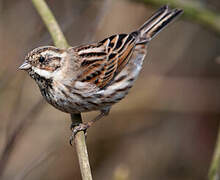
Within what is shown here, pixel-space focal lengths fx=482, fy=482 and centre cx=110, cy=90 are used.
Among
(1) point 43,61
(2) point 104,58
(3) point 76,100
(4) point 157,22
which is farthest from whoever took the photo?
(4) point 157,22

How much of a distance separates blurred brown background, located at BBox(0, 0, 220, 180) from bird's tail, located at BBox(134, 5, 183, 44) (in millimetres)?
1594

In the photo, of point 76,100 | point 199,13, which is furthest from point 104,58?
point 199,13

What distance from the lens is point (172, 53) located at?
30.2ft

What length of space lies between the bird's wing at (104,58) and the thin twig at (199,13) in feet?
3.27

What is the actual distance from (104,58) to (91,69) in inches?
13.0

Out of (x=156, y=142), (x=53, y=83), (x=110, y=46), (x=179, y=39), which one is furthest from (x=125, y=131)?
(x=53, y=83)

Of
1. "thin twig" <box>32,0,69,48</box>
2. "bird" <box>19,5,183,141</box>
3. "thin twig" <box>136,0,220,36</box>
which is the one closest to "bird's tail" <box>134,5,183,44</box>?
"bird" <box>19,5,183,141</box>

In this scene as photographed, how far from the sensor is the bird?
5.57 m

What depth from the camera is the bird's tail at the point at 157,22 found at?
7070 mm

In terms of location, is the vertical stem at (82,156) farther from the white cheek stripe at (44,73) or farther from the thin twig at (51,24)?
the thin twig at (51,24)

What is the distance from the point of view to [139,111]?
9094 millimetres

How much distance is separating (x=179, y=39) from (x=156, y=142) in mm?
2078

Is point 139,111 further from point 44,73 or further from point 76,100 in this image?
point 44,73

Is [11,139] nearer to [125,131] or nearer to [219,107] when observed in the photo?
[125,131]
